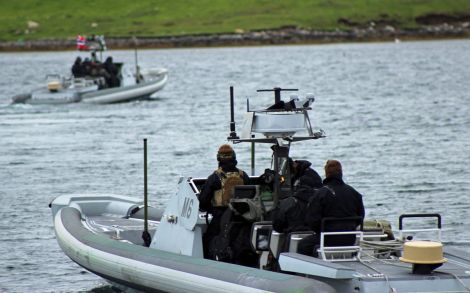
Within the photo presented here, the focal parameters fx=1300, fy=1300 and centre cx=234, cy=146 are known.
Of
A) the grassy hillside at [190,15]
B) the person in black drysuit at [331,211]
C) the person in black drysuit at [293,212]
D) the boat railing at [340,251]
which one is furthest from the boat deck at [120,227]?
the grassy hillside at [190,15]

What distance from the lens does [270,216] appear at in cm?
1619

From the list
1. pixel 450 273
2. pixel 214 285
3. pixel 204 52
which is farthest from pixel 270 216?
pixel 204 52

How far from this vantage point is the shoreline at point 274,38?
15474 centimetres

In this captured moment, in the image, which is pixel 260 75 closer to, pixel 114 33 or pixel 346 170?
pixel 346 170

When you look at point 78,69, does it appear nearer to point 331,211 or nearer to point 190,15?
point 331,211

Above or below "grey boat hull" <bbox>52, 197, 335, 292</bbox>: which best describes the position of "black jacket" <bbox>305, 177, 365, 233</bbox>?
above

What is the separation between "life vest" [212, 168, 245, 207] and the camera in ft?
54.5

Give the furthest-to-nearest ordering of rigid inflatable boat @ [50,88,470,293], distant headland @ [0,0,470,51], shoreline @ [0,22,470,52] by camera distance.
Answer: distant headland @ [0,0,470,51] < shoreline @ [0,22,470,52] < rigid inflatable boat @ [50,88,470,293]

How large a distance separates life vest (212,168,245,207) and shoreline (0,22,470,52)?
442ft

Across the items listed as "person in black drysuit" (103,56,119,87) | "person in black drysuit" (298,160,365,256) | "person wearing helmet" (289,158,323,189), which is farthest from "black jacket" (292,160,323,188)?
"person in black drysuit" (103,56,119,87)

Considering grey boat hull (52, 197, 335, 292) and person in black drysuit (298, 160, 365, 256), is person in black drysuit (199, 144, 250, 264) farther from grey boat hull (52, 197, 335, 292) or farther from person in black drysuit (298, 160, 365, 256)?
person in black drysuit (298, 160, 365, 256)

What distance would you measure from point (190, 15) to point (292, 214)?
155566 millimetres

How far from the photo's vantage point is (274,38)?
157 metres

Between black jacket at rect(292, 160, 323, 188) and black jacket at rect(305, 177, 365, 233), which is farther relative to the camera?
black jacket at rect(292, 160, 323, 188)
